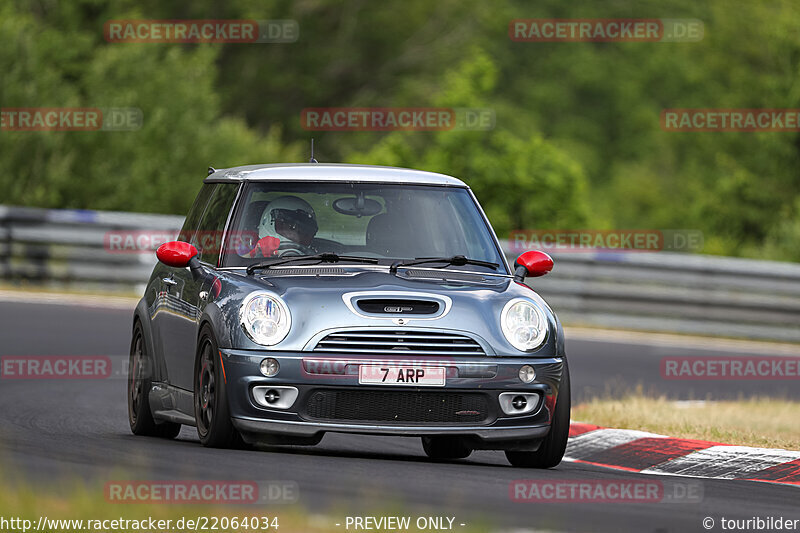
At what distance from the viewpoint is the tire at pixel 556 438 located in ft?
30.8

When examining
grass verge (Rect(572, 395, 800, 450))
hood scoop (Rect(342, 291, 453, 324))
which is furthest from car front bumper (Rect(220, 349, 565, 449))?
grass verge (Rect(572, 395, 800, 450))

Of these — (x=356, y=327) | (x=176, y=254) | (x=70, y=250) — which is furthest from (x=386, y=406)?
(x=70, y=250)

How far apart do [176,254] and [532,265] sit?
2.06m

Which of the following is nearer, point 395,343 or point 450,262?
point 395,343

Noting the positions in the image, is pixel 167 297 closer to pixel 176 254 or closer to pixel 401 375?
pixel 176 254

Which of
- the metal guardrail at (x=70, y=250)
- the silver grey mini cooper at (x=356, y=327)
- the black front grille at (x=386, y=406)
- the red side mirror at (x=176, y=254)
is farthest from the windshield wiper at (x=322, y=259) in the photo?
the metal guardrail at (x=70, y=250)

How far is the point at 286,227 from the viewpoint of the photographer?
32.9 ft

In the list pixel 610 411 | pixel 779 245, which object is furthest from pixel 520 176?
pixel 610 411

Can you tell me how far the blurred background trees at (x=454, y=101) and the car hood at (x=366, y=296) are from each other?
54.8 feet

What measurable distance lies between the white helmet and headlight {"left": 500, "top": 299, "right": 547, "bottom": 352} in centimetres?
139

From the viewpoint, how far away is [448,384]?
29.6 ft

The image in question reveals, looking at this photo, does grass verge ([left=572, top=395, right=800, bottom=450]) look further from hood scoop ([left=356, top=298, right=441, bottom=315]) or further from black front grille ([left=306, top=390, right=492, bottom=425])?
hood scoop ([left=356, top=298, right=441, bottom=315])

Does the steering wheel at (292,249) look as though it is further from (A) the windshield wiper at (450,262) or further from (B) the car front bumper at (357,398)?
(B) the car front bumper at (357,398)

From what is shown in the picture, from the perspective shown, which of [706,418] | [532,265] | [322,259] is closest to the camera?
[322,259]
